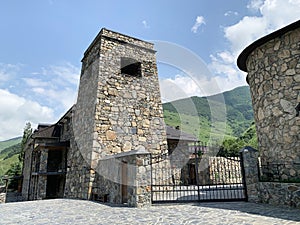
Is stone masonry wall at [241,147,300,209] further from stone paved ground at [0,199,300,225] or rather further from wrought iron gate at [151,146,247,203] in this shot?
wrought iron gate at [151,146,247,203]

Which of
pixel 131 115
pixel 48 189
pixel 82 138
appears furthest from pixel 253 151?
pixel 48 189

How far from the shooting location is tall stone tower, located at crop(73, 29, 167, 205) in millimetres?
9016

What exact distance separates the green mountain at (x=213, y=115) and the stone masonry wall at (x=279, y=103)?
626 cm

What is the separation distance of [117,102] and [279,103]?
6.15m

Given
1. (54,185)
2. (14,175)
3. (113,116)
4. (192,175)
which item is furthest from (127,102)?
(14,175)

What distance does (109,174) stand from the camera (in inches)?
304

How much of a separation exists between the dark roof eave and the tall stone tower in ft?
14.4

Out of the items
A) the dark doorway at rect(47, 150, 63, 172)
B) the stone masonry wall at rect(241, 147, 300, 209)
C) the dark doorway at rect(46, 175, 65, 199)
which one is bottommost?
the dark doorway at rect(46, 175, 65, 199)

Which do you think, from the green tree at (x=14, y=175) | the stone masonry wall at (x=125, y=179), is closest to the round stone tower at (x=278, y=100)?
the stone masonry wall at (x=125, y=179)

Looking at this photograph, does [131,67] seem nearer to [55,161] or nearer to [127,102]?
[127,102]

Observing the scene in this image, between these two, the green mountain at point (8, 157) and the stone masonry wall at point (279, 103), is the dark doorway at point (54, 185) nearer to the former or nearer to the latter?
the stone masonry wall at point (279, 103)

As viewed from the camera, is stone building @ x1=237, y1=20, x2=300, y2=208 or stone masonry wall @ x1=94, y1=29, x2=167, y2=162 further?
stone masonry wall @ x1=94, y1=29, x2=167, y2=162

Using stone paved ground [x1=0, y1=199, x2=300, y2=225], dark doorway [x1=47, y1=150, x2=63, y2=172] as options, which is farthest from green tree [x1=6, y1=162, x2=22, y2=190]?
stone paved ground [x1=0, y1=199, x2=300, y2=225]

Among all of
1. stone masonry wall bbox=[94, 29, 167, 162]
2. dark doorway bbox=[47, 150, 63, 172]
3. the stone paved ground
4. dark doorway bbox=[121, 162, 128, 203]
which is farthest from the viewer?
dark doorway bbox=[47, 150, 63, 172]
